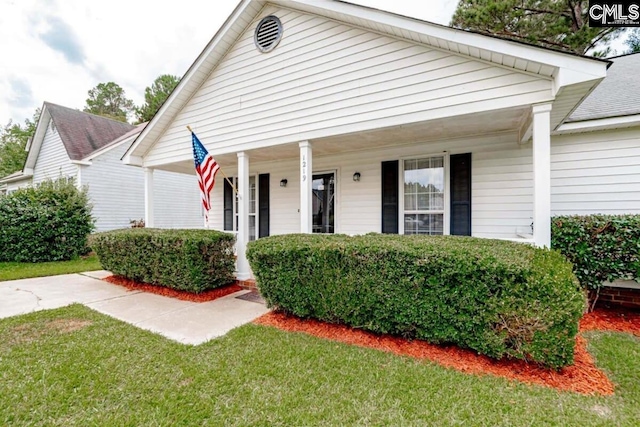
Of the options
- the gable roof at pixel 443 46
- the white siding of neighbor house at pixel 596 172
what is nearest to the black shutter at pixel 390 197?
the gable roof at pixel 443 46

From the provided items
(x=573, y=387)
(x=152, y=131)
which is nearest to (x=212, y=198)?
(x=152, y=131)

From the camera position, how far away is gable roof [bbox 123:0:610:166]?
3354 mm

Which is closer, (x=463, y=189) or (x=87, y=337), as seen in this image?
(x=87, y=337)

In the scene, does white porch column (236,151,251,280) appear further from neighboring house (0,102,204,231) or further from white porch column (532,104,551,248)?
neighboring house (0,102,204,231)

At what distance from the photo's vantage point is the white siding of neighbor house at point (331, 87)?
406 cm

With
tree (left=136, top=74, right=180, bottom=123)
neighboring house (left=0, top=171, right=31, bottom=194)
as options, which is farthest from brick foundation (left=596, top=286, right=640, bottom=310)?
tree (left=136, top=74, right=180, bottom=123)

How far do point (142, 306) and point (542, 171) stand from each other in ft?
21.9

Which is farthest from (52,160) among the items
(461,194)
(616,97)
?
(616,97)

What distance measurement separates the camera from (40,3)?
12.2 meters

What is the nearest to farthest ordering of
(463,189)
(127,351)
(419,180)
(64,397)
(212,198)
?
(64,397) < (127,351) < (463,189) < (419,180) < (212,198)

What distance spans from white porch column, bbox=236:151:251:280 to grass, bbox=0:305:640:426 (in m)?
2.70

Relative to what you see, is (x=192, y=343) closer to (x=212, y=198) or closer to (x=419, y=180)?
(x=419, y=180)

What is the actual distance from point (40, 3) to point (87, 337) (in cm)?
1664

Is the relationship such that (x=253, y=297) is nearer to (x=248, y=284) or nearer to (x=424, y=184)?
(x=248, y=284)
